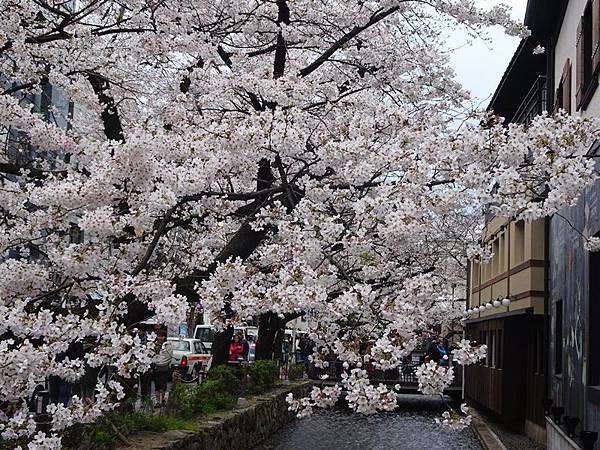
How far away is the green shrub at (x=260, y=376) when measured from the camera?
1942 centimetres

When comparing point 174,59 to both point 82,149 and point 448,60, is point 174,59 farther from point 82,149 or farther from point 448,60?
point 448,60

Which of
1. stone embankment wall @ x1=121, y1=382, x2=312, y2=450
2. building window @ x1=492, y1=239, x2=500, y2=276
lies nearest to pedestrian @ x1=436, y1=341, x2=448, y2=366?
building window @ x1=492, y1=239, x2=500, y2=276

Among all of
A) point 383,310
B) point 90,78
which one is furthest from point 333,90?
point 383,310

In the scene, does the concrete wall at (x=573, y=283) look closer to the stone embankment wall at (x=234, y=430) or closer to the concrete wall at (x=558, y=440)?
the concrete wall at (x=558, y=440)

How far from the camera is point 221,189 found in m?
10.5

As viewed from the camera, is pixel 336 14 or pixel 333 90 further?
pixel 333 90

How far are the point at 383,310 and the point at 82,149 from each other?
4950mm

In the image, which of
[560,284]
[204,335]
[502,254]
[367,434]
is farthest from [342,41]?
[204,335]

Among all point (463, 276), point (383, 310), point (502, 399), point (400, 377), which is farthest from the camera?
point (463, 276)

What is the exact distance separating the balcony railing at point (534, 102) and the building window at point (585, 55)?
214 inches

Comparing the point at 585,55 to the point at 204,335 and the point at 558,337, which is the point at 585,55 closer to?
the point at 558,337

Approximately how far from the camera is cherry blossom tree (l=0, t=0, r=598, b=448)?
764 cm

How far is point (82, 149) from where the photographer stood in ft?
36.4

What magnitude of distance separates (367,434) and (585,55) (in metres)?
10.4
